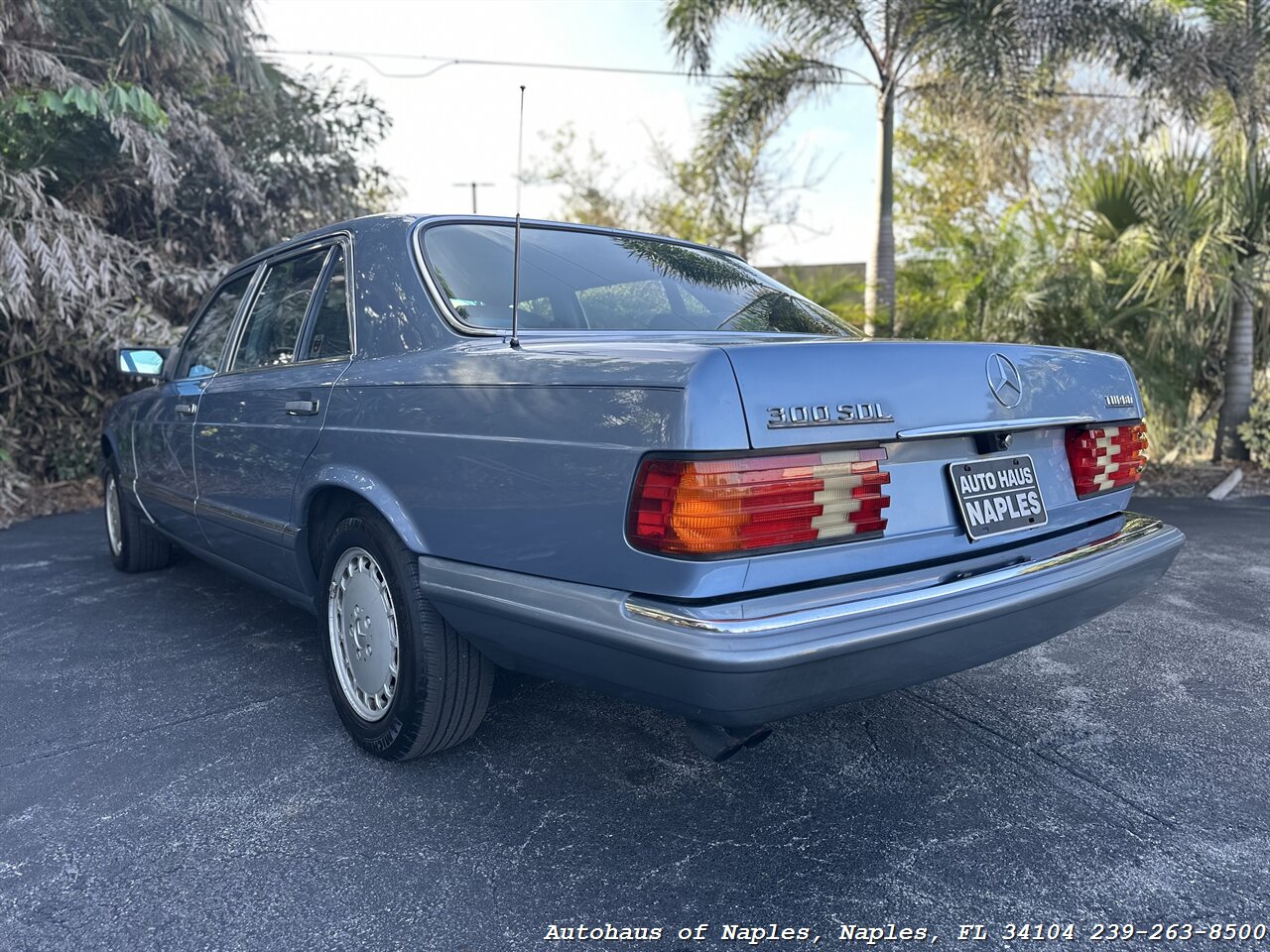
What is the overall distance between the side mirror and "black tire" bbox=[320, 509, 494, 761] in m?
2.33

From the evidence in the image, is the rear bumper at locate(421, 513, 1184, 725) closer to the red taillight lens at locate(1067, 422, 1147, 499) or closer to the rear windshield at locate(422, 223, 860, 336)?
the red taillight lens at locate(1067, 422, 1147, 499)

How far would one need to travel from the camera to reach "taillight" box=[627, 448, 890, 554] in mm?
1759

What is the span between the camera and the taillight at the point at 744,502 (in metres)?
1.76

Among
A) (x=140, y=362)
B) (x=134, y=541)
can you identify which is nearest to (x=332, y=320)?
(x=140, y=362)

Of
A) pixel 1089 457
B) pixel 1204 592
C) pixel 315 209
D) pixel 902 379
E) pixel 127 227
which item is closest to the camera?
pixel 902 379

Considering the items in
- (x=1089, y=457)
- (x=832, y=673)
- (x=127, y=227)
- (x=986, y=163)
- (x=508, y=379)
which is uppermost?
(x=986, y=163)

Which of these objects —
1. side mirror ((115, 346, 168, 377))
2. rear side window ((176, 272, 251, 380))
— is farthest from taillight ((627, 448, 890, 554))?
side mirror ((115, 346, 168, 377))

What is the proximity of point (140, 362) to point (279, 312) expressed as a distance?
1.43 m

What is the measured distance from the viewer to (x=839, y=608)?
6.00 feet

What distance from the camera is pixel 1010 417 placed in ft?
7.28

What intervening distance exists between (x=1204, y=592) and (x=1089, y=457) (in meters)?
2.54

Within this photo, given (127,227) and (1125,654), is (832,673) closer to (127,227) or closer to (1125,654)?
(1125,654)

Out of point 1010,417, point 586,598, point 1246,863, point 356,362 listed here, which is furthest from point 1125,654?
point 356,362

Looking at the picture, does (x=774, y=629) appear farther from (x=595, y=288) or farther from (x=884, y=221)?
(x=884, y=221)
